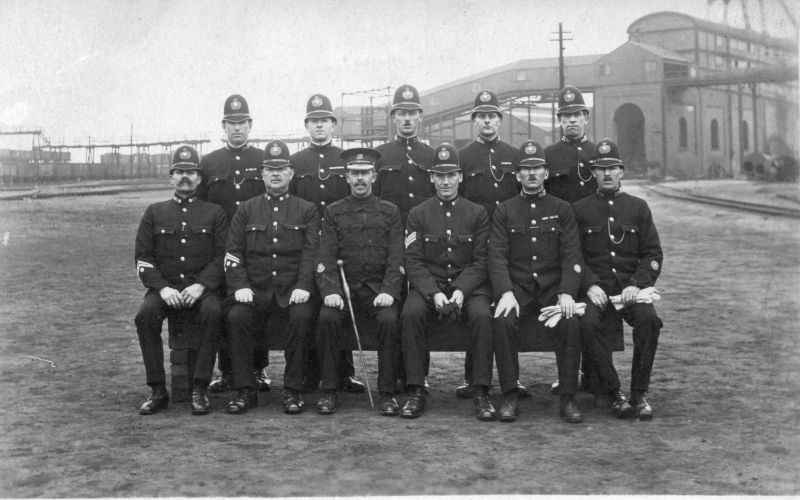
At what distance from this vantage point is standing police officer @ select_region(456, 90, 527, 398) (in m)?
5.71

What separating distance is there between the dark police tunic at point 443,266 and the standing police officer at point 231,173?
133 centimetres

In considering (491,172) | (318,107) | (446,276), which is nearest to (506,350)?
(446,276)

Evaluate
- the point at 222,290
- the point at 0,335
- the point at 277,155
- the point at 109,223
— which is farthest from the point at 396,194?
the point at 109,223

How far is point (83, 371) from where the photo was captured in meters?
6.02

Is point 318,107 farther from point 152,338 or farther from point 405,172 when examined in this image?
point 152,338

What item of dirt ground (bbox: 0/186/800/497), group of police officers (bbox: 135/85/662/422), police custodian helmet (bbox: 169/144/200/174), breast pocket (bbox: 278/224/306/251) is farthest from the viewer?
police custodian helmet (bbox: 169/144/200/174)

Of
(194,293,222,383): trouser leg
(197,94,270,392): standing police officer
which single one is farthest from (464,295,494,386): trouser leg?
(197,94,270,392): standing police officer

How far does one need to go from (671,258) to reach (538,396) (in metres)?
9.04

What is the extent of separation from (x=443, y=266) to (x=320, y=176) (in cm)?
126

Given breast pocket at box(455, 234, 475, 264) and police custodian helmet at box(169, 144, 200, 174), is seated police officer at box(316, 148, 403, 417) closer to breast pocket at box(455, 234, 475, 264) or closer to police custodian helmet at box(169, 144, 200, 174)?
breast pocket at box(455, 234, 475, 264)

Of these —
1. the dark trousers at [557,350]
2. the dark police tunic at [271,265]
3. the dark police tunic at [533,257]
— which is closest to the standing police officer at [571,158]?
the dark police tunic at [533,257]

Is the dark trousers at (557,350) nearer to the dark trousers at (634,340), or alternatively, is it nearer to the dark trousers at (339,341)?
the dark trousers at (634,340)

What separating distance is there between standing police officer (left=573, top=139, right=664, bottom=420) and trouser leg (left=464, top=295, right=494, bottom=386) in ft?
1.96

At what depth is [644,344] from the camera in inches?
189
